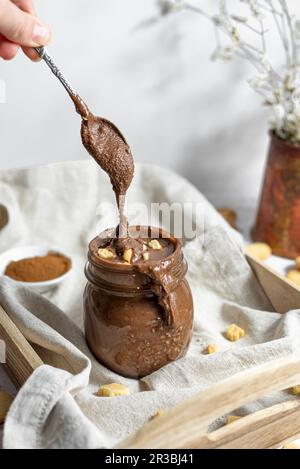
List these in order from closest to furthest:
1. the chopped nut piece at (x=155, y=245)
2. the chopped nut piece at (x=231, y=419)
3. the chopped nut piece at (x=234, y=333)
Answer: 1. the chopped nut piece at (x=231, y=419)
2. the chopped nut piece at (x=155, y=245)
3. the chopped nut piece at (x=234, y=333)

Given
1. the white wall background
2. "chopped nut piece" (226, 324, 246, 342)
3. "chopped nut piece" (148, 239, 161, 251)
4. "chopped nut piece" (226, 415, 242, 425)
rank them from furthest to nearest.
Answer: the white wall background
"chopped nut piece" (226, 324, 246, 342)
"chopped nut piece" (148, 239, 161, 251)
"chopped nut piece" (226, 415, 242, 425)

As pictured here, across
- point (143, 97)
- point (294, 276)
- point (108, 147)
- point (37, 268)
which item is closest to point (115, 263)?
point (108, 147)

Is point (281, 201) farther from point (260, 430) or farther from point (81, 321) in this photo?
point (260, 430)

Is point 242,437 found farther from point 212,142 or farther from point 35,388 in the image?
point 212,142

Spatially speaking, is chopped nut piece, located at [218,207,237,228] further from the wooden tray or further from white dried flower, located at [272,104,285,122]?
the wooden tray

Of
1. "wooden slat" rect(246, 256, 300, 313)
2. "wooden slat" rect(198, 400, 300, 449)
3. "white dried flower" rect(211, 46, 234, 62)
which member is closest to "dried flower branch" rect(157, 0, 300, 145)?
"white dried flower" rect(211, 46, 234, 62)

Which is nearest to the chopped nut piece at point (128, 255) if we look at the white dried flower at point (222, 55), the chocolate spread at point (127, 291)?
the chocolate spread at point (127, 291)

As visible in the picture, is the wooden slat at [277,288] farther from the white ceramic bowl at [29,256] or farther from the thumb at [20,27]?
the thumb at [20,27]
